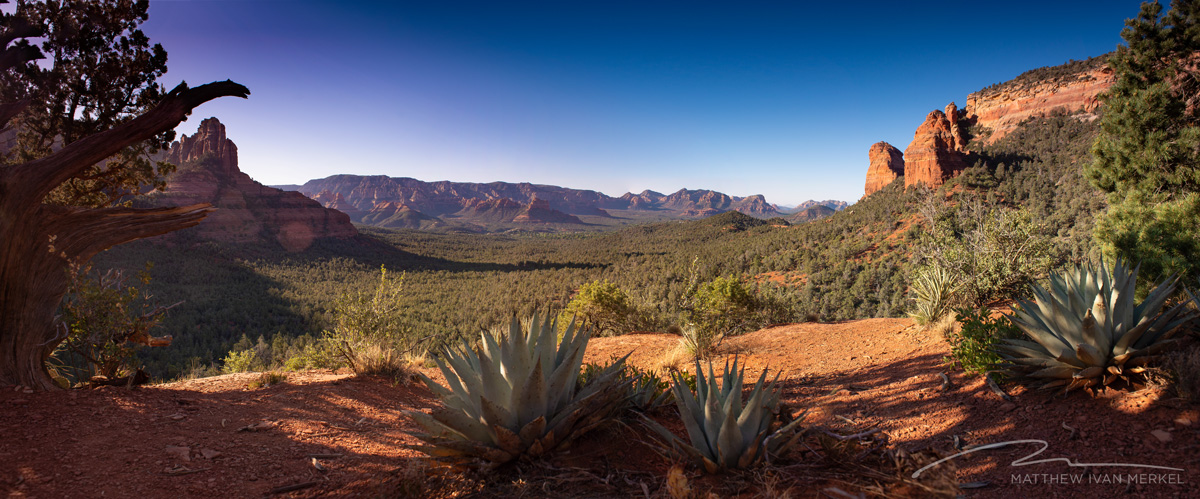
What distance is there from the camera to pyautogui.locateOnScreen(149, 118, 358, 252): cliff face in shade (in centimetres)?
5916

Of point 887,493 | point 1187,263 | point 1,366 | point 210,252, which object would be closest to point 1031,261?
point 1187,263

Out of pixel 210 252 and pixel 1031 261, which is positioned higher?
pixel 1031 261

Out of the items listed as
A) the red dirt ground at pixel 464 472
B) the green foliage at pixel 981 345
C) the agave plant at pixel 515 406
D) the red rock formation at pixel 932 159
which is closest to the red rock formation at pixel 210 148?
the red dirt ground at pixel 464 472

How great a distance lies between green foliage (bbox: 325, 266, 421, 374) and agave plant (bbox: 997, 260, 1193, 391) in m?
6.48

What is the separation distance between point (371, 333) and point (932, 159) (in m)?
62.3

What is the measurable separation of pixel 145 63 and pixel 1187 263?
14.6 m

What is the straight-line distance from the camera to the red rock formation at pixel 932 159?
49.6 meters

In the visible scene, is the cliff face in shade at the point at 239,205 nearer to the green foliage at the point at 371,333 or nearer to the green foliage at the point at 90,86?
the green foliage at the point at 90,86

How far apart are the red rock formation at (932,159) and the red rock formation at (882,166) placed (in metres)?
16.4

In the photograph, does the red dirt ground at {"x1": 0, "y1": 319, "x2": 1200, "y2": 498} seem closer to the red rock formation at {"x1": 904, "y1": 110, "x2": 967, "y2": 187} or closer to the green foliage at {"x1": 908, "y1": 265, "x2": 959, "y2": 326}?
the green foliage at {"x1": 908, "y1": 265, "x2": 959, "y2": 326}

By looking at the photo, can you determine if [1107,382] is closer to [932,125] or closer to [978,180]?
[978,180]

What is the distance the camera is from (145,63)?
5504 millimetres

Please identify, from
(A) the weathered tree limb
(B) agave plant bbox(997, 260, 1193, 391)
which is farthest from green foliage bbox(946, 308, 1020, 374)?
(A) the weathered tree limb

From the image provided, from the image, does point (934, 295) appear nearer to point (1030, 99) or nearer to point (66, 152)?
point (66, 152)
